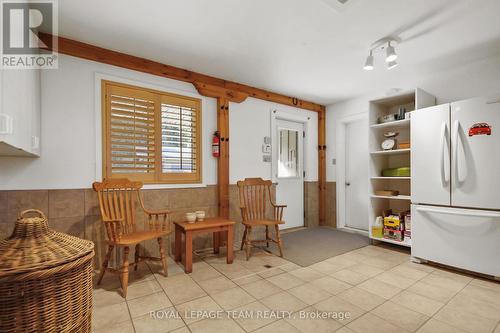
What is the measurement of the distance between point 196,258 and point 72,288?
83.5 inches

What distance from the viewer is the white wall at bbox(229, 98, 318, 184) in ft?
12.2

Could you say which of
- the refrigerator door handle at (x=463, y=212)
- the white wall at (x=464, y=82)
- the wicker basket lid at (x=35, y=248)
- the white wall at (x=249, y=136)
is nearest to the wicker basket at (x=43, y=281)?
the wicker basket lid at (x=35, y=248)

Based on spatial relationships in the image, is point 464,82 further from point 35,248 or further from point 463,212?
point 35,248

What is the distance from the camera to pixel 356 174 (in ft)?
14.6

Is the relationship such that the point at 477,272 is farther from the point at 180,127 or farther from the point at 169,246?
the point at 180,127

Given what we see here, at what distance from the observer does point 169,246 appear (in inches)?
123

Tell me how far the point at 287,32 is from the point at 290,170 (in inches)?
105

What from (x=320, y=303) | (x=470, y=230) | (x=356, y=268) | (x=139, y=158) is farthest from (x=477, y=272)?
(x=139, y=158)

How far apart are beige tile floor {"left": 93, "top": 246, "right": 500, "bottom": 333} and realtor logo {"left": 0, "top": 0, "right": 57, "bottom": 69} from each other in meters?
1.94

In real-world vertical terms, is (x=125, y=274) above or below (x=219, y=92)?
below

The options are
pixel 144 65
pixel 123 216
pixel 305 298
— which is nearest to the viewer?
pixel 305 298

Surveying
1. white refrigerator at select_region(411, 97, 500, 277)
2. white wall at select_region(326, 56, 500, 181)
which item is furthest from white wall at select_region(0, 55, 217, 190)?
white refrigerator at select_region(411, 97, 500, 277)

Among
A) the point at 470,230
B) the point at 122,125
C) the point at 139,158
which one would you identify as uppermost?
the point at 122,125

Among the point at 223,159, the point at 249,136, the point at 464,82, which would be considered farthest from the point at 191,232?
the point at 464,82
